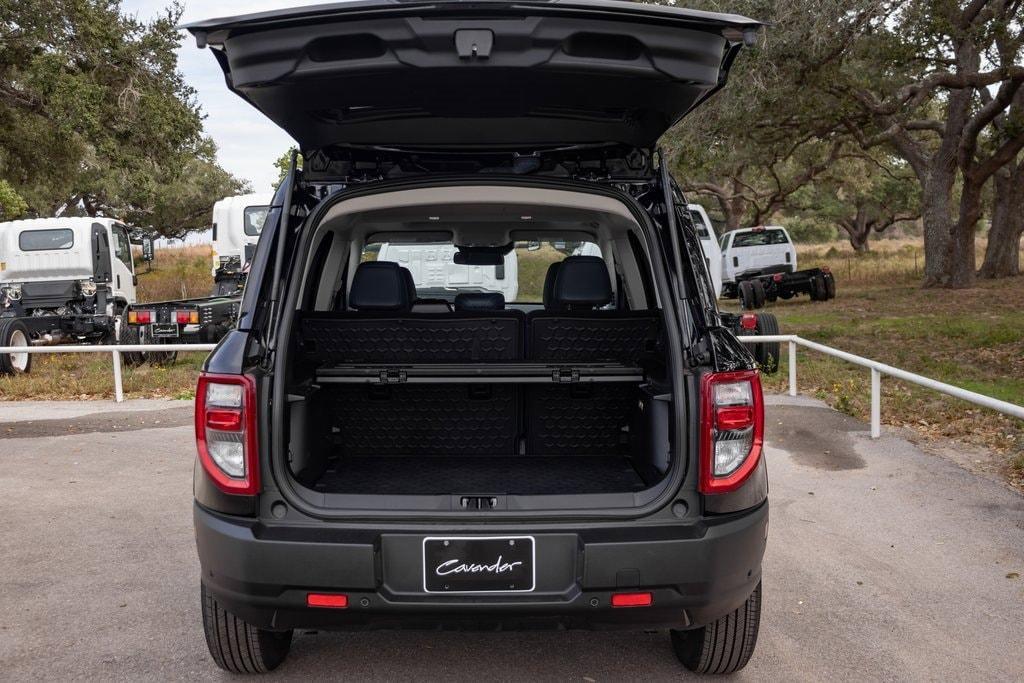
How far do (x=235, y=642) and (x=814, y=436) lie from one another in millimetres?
5848

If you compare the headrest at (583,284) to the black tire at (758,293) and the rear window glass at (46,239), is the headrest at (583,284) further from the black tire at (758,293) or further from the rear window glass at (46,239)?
the black tire at (758,293)

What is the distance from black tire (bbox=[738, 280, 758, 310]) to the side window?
46.4ft

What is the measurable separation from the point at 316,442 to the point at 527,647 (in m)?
1.17

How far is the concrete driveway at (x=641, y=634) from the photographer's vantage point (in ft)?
12.1

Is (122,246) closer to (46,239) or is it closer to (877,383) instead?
(46,239)

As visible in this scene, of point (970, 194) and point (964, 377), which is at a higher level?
point (970, 194)

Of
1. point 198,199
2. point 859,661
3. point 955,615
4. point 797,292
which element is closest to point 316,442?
point 859,661

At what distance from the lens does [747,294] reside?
78.9 ft

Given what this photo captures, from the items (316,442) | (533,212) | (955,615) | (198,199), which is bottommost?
(955,615)

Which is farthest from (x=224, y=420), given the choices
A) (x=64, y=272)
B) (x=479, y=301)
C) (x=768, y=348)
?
(x=64, y=272)

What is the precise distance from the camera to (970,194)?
24594 mm

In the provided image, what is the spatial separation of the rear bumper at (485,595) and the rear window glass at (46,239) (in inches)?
597

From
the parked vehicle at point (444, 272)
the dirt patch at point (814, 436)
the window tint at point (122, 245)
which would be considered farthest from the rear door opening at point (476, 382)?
the window tint at point (122, 245)

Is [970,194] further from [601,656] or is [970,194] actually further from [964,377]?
[601,656]
